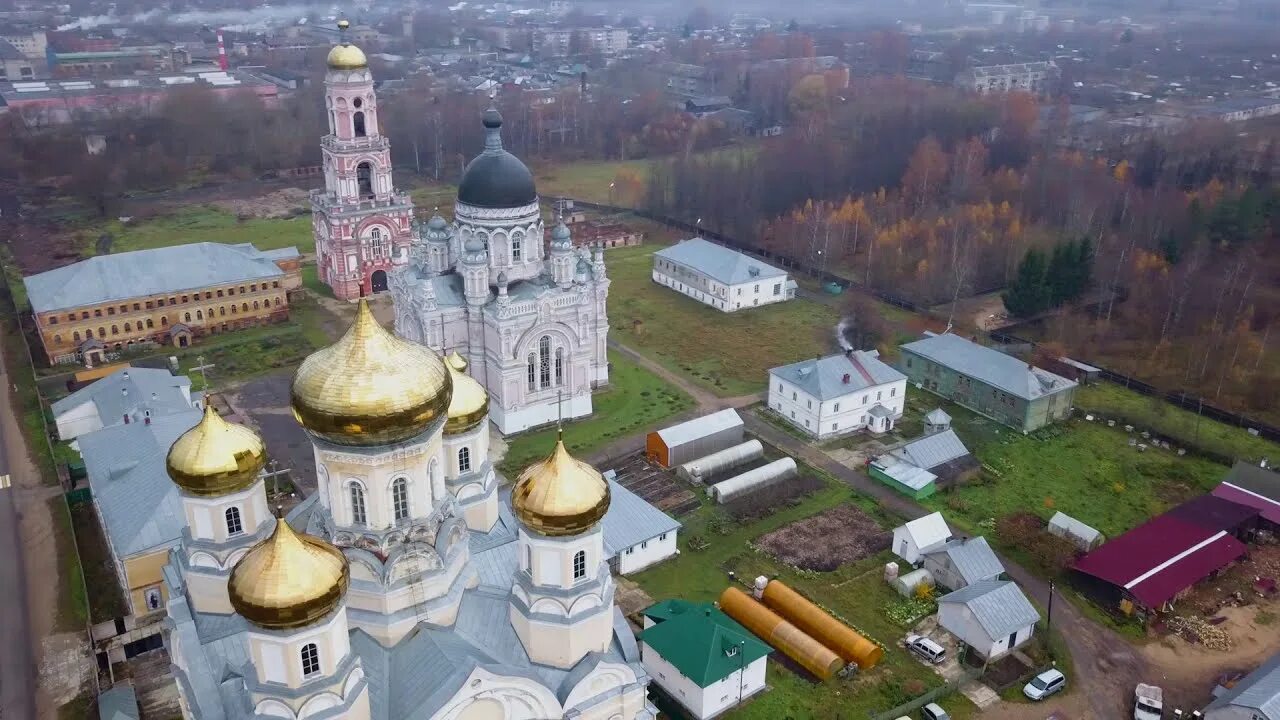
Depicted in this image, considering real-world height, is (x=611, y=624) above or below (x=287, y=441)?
above

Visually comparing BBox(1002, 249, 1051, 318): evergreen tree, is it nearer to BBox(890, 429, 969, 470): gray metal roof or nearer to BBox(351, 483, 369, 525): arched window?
BBox(890, 429, 969, 470): gray metal roof

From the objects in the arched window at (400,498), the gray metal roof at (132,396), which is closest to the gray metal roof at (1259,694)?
the arched window at (400,498)

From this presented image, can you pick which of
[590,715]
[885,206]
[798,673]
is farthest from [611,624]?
[885,206]

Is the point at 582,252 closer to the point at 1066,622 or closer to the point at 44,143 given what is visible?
the point at 1066,622

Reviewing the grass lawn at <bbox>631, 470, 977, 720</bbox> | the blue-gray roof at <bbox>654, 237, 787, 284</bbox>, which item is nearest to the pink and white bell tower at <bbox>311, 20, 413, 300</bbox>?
the blue-gray roof at <bbox>654, 237, 787, 284</bbox>

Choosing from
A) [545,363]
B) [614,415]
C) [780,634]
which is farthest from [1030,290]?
[780,634]

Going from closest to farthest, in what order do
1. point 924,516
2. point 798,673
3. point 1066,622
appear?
1. point 798,673
2. point 1066,622
3. point 924,516

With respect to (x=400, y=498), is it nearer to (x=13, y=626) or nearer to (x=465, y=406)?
(x=465, y=406)

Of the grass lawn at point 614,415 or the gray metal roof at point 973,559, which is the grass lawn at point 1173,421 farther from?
the grass lawn at point 614,415
